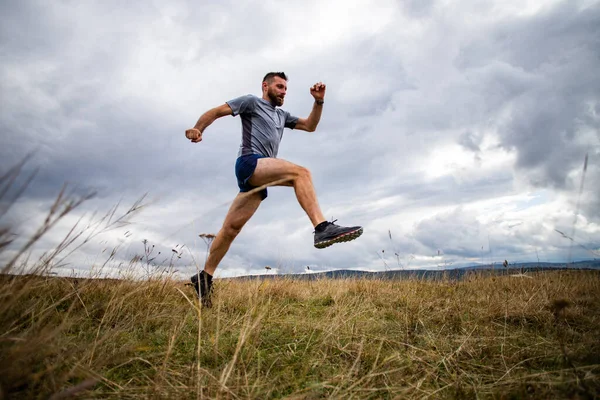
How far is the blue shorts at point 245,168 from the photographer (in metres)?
3.38

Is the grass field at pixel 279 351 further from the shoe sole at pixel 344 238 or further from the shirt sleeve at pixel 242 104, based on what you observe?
the shirt sleeve at pixel 242 104

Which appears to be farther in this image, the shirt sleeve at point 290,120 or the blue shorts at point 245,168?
the shirt sleeve at point 290,120

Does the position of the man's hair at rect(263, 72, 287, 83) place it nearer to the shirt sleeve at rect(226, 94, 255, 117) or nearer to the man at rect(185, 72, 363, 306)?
the man at rect(185, 72, 363, 306)

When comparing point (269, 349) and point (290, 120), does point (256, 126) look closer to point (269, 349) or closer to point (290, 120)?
point (290, 120)

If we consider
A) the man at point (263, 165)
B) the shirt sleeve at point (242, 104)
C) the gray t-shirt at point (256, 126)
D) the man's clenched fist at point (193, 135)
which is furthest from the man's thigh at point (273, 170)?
the shirt sleeve at point (242, 104)

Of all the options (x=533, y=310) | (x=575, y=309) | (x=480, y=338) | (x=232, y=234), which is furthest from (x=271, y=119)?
(x=575, y=309)

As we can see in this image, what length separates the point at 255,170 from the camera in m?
3.31

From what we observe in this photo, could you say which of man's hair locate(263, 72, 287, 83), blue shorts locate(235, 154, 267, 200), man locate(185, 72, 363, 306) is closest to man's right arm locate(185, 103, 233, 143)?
man locate(185, 72, 363, 306)

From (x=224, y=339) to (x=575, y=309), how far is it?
11.0 ft

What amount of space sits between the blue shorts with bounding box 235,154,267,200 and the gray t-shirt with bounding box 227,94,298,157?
0.44ft

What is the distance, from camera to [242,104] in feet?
12.2

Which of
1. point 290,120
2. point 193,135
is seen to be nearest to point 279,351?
point 193,135

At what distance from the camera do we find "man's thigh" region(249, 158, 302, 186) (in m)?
3.20

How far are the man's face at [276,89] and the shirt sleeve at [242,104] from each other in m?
0.36
